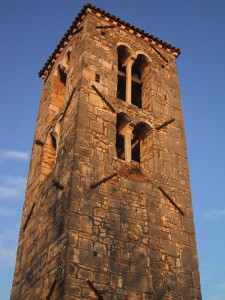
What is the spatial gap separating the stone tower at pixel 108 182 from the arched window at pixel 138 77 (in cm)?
4

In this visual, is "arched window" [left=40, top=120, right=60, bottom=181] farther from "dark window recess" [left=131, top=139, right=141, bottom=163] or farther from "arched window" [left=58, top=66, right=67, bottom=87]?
"arched window" [left=58, top=66, right=67, bottom=87]

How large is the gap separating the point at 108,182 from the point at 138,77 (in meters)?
5.24

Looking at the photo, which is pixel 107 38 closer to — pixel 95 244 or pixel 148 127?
pixel 148 127

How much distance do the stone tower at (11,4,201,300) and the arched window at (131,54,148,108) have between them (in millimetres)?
35

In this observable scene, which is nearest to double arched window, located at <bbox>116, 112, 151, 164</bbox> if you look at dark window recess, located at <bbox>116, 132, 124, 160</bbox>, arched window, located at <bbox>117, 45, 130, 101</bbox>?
dark window recess, located at <bbox>116, 132, 124, 160</bbox>

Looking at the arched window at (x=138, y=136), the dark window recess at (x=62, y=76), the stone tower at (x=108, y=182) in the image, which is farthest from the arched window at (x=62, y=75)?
the arched window at (x=138, y=136)

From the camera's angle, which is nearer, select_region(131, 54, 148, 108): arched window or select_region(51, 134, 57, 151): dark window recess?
select_region(51, 134, 57, 151): dark window recess

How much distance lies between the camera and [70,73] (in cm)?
1299

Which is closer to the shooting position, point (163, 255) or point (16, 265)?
point (163, 255)

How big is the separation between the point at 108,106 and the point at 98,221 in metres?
3.43

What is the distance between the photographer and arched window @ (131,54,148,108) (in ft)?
45.8

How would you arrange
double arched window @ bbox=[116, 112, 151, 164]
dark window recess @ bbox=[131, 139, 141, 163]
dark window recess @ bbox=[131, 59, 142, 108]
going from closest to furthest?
double arched window @ bbox=[116, 112, 151, 164] → dark window recess @ bbox=[131, 139, 141, 163] → dark window recess @ bbox=[131, 59, 142, 108]

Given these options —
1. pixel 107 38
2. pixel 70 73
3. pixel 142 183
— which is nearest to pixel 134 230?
pixel 142 183

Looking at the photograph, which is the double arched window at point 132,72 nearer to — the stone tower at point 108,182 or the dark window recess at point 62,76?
the stone tower at point 108,182
